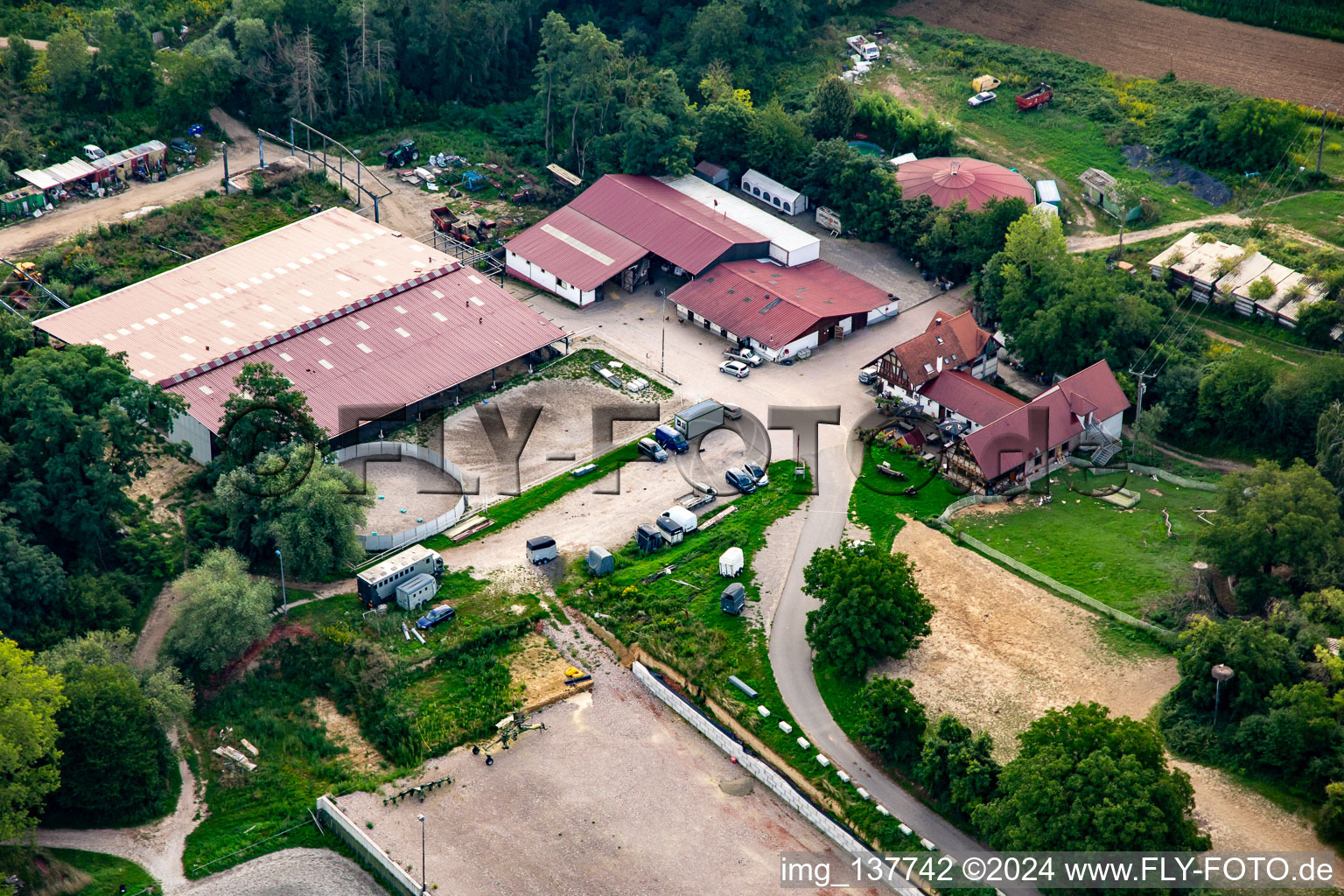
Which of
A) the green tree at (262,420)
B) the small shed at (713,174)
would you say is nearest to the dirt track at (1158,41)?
the small shed at (713,174)

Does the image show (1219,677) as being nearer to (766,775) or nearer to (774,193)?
(766,775)

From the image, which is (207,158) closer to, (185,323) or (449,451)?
(185,323)

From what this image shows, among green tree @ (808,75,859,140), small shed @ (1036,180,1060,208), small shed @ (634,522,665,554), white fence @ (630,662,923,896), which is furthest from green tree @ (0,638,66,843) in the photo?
small shed @ (1036,180,1060,208)

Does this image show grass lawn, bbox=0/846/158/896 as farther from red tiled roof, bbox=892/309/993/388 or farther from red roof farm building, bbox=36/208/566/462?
red tiled roof, bbox=892/309/993/388

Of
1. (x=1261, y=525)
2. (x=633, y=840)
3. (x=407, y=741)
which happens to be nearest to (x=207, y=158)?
(x=407, y=741)

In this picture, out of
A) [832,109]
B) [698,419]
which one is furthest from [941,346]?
[832,109]

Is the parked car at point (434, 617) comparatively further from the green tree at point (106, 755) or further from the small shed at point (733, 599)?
the small shed at point (733, 599)
